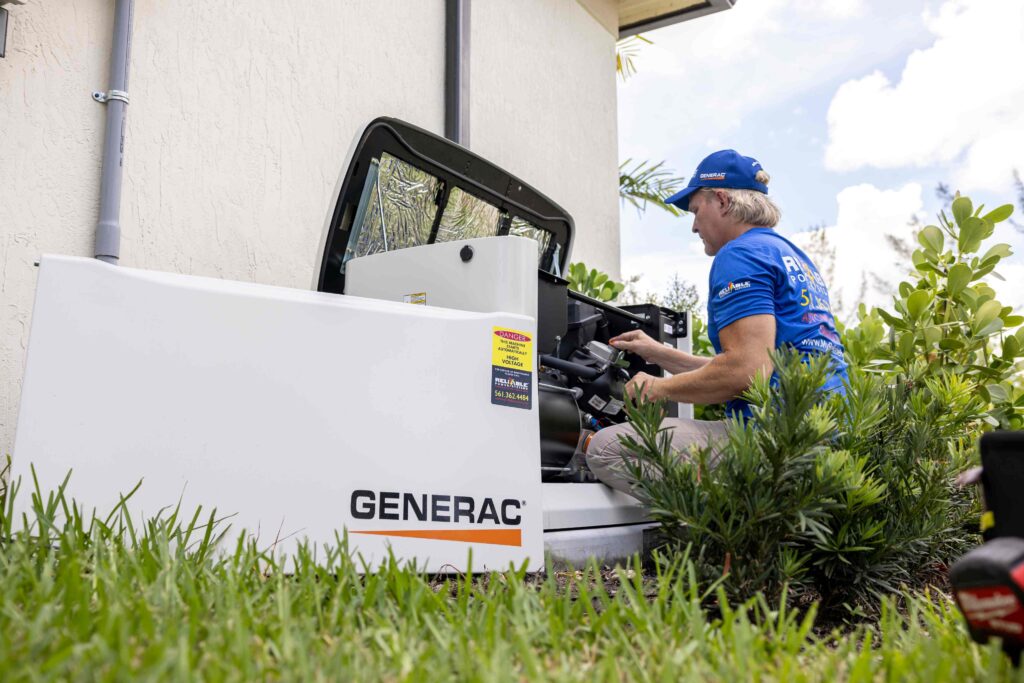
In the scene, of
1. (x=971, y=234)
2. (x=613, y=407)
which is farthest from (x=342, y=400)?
(x=971, y=234)

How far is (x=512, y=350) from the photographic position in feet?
7.50

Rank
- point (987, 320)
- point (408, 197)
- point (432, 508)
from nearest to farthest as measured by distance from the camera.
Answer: point (432, 508)
point (408, 197)
point (987, 320)

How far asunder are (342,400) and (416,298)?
58 cm

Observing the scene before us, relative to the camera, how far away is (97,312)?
1.87 metres

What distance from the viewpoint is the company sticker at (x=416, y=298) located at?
98.6 inches

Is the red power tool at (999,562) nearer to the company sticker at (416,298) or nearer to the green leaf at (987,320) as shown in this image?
the company sticker at (416,298)

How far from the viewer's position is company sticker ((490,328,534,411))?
2.23 metres

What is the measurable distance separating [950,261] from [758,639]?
3.16m

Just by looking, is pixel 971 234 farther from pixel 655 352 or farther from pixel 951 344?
pixel 655 352

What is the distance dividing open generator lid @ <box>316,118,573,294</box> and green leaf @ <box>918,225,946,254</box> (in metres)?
2.04

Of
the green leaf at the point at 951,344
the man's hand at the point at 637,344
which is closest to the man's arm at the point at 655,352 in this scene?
the man's hand at the point at 637,344

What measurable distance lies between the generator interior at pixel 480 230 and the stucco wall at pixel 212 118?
0.90 meters

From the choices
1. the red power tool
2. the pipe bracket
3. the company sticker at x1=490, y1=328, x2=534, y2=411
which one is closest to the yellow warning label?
the company sticker at x1=490, y1=328, x2=534, y2=411

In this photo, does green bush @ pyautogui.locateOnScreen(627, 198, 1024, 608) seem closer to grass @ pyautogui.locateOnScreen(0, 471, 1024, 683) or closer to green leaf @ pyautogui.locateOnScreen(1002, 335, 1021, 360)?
grass @ pyautogui.locateOnScreen(0, 471, 1024, 683)
